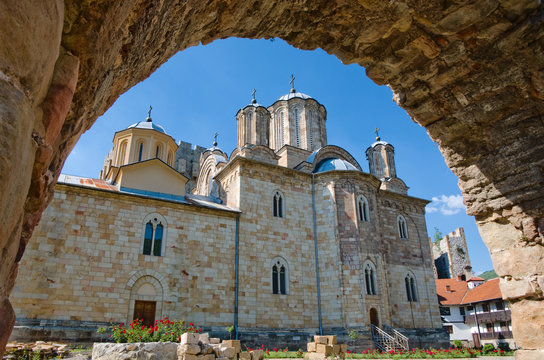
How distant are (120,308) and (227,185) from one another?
301 inches

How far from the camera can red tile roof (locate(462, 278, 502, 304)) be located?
26.2 m

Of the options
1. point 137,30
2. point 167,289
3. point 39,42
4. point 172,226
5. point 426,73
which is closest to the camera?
point 39,42

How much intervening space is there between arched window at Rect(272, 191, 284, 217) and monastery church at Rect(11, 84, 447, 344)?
0.21 ft

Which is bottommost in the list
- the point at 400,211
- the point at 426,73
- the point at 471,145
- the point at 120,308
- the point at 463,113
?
the point at 120,308

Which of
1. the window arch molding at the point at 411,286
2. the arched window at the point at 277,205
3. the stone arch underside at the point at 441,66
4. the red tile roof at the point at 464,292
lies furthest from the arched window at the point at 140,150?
the red tile roof at the point at 464,292

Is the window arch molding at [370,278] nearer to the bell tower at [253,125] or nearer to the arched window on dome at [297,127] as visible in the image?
the arched window on dome at [297,127]

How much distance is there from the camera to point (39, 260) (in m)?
12.3

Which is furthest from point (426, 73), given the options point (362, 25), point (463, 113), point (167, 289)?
point (167, 289)

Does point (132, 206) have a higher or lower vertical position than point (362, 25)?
A: higher

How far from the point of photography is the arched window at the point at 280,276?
53.3 ft

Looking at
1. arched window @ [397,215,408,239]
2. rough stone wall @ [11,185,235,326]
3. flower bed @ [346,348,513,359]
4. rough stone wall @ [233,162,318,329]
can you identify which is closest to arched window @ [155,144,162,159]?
rough stone wall @ [233,162,318,329]

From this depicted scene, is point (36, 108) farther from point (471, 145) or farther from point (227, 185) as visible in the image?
point (227, 185)

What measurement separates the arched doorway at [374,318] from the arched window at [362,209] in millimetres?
4237

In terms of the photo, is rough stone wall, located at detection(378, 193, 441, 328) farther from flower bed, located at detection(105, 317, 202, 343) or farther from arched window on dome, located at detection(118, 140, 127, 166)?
arched window on dome, located at detection(118, 140, 127, 166)
